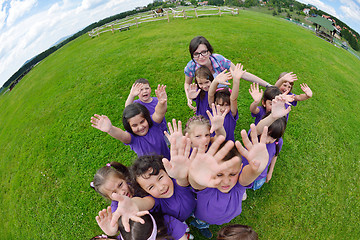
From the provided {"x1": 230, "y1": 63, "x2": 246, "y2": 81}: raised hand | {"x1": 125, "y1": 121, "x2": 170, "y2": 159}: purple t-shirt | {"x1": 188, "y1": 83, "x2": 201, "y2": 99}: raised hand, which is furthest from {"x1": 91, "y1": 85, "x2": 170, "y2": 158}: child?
{"x1": 230, "y1": 63, "x2": 246, "y2": 81}: raised hand

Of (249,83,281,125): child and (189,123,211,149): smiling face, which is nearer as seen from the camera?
(189,123,211,149): smiling face

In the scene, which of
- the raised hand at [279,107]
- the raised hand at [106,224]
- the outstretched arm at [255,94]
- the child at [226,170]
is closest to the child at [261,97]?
the outstretched arm at [255,94]

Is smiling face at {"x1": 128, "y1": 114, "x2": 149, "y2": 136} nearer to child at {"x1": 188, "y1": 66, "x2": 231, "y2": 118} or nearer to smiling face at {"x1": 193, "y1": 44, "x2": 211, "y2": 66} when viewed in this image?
child at {"x1": 188, "y1": 66, "x2": 231, "y2": 118}

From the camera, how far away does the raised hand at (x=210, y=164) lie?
1719 millimetres

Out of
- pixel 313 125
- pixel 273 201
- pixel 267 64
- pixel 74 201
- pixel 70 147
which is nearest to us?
pixel 273 201

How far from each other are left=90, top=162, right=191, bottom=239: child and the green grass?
177 centimetres

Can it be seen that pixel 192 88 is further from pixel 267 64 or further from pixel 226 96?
pixel 267 64

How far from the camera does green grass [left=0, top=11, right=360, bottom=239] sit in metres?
3.73

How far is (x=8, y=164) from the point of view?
6.89 metres

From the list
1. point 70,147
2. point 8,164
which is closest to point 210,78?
point 70,147

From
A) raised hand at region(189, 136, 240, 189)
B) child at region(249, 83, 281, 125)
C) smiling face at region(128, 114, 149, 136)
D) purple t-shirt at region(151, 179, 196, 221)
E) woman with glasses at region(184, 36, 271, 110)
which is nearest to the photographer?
raised hand at region(189, 136, 240, 189)

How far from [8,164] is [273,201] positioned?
31.6 feet

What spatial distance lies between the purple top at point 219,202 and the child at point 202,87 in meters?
1.67

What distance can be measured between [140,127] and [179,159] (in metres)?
1.15
